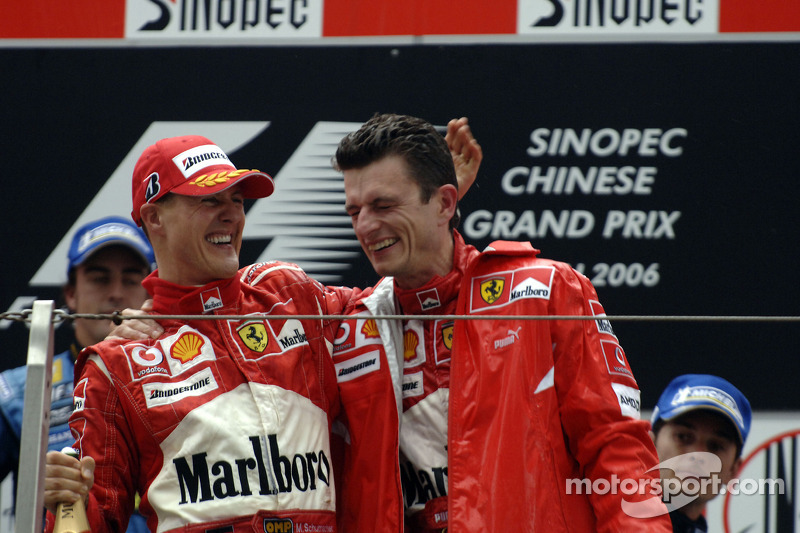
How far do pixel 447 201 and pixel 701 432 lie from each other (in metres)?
1.07

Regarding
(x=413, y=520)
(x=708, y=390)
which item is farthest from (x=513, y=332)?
(x=708, y=390)

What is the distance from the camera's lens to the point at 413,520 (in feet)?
6.23

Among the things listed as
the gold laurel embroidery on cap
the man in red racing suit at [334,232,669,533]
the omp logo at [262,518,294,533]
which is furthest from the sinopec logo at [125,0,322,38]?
the omp logo at [262,518,294,533]

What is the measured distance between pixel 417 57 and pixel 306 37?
1.12ft

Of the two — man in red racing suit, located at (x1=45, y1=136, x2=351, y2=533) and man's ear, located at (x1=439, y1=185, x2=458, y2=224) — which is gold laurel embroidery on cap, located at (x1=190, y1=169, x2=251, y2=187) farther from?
man's ear, located at (x1=439, y1=185, x2=458, y2=224)

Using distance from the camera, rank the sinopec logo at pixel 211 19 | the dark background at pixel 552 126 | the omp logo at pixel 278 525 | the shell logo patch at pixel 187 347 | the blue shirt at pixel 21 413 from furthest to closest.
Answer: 1. the sinopec logo at pixel 211 19
2. the dark background at pixel 552 126
3. the blue shirt at pixel 21 413
4. the shell logo patch at pixel 187 347
5. the omp logo at pixel 278 525

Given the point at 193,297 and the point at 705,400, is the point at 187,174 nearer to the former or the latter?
the point at 193,297

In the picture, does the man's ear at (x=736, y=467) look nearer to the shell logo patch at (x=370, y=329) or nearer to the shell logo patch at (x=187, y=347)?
the shell logo patch at (x=370, y=329)

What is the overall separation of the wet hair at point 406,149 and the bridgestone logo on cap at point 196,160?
0.85 feet

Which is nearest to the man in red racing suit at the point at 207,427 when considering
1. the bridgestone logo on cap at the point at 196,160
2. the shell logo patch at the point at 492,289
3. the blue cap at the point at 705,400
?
the bridgestone logo on cap at the point at 196,160

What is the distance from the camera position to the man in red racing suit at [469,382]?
172cm

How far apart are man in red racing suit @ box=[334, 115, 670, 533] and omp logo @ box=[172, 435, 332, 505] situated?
0.16 metres

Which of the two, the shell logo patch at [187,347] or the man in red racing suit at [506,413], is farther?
the shell logo patch at [187,347]

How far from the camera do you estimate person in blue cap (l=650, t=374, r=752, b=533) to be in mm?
2533
